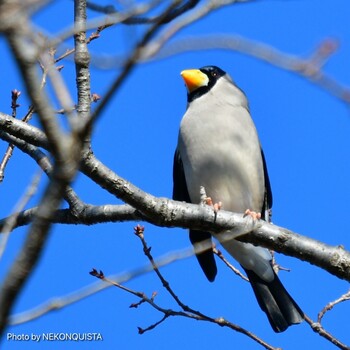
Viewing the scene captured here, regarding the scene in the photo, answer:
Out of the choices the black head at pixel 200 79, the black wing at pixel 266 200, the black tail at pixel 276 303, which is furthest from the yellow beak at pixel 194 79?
the black tail at pixel 276 303

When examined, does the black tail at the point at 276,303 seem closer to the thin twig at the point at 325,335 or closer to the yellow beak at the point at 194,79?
the thin twig at the point at 325,335

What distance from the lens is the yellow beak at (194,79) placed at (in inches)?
A: 267

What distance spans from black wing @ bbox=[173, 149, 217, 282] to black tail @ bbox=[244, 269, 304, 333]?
0.31 m

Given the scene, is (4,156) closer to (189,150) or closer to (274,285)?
(189,150)

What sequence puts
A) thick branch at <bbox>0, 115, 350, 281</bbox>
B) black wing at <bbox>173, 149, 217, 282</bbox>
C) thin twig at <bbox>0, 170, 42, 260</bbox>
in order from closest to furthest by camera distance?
thin twig at <bbox>0, 170, 42, 260</bbox>, thick branch at <bbox>0, 115, 350, 281</bbox>, black wing at <bbox>173, 149, 217, 282</bbox>

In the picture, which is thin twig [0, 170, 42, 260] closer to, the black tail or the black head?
the black tail

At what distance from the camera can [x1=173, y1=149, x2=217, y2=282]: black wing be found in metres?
5.83

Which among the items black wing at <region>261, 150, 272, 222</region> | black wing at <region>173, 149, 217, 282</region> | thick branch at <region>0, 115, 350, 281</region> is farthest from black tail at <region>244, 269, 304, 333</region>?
thick branch at <region>0, 115, 350, 281</region>

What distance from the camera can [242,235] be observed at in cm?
420

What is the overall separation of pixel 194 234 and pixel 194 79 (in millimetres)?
1651

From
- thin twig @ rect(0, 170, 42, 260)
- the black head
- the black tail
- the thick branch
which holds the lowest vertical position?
thin twig @ rect(0, 170, 42, 260)

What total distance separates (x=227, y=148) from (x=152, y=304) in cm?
178

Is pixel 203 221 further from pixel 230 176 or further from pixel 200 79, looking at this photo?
pixel 200 79

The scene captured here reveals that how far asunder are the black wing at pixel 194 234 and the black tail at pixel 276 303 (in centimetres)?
31
